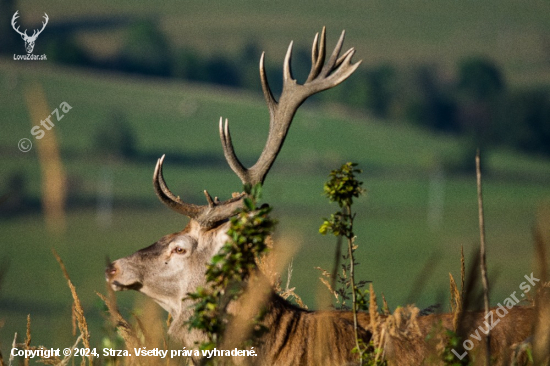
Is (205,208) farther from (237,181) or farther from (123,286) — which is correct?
(237,181)

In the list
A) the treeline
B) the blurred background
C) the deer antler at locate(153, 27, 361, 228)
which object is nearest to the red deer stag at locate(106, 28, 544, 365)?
the deer antler at locate(153, 27, 361, 228)

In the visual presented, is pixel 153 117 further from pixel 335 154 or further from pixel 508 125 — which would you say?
pixel 508 125

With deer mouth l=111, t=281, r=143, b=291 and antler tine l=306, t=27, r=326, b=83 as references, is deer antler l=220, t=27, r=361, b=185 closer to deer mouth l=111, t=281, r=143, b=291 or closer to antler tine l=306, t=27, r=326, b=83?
antler tine l=306, t=27, r=326, b=83

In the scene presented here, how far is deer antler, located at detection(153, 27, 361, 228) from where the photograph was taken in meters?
7.35

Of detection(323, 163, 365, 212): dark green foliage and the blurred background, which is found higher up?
the blurred background

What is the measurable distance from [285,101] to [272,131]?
30 cm

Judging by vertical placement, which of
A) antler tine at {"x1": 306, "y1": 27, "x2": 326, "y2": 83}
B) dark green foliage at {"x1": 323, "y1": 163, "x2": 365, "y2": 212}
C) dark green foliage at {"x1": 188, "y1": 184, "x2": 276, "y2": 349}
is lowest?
dark green foliage at {"x1": 188, "y1": 184, "x2": 276, "y2": 349}

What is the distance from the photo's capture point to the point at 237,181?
134 m

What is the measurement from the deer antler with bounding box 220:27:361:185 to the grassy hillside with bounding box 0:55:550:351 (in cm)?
7303

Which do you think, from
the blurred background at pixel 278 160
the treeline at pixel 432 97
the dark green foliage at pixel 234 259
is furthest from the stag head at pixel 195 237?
the treeline at pixel 432 97

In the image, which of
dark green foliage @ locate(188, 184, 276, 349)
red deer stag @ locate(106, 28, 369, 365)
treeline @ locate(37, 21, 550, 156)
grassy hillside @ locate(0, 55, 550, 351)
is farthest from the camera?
treeline @ locate(37, 21, 550, 156)

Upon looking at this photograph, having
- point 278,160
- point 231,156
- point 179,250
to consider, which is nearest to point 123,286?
point 179,250

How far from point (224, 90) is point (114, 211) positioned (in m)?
60.0

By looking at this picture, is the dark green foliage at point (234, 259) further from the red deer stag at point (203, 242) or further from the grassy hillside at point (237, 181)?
the grassy hillside at point (237, 181)
